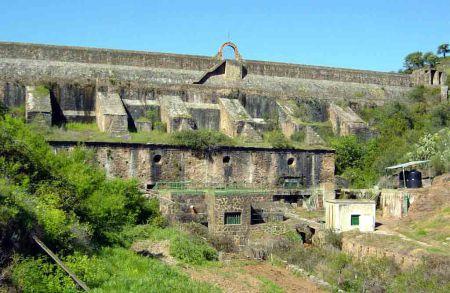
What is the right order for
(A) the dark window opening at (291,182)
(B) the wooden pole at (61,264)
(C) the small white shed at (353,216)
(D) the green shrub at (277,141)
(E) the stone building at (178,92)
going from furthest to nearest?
(E) the stone building at (178,92) → (A) the dark window opening at (291,182) → (D) the green shrub at (277,141) → (C) the small white shed at (353,216) → (B) the wooden pole at (61,264)

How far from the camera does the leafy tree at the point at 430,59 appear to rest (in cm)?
5888

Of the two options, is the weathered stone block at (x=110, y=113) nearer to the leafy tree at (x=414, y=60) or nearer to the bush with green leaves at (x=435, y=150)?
the bush with green leaves at (x=435, y=150)

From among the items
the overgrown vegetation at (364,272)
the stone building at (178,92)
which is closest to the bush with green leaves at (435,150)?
the stone building at (178,92)

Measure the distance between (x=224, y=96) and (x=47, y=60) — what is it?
9.76 m

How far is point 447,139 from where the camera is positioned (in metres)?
28.5

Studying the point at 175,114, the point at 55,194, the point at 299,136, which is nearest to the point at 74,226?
the point at 55,194

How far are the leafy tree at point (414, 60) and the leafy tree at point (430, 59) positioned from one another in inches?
15.4

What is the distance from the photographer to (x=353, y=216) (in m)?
22.7

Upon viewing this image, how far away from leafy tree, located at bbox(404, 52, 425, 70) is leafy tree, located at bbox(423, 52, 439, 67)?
39cm

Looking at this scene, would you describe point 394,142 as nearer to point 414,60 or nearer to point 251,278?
point 251,278

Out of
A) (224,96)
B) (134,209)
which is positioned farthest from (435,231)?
(224,96)

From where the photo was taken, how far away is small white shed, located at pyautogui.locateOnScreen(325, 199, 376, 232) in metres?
22.5

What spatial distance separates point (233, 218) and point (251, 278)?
20.1 feet

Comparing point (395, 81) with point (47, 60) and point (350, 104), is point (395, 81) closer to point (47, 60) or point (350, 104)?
point (350, 104)
